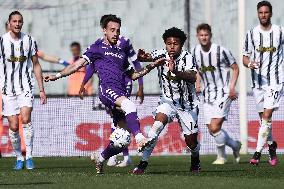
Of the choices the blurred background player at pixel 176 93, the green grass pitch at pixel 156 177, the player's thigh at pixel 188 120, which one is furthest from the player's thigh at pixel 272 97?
the player's thigh at pixel 188 120

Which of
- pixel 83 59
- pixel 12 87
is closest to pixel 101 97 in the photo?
pixel 83 59

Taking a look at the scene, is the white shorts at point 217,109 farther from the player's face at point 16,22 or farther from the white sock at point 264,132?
the player's face at point 16,22

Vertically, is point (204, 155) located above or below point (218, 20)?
below

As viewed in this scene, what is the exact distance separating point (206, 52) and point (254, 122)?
3.76 meters

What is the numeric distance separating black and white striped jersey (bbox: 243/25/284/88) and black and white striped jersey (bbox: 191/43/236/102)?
40.1 inches

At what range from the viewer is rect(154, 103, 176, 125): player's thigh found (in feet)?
51.5

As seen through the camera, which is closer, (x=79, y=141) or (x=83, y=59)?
(x=83, y=59)

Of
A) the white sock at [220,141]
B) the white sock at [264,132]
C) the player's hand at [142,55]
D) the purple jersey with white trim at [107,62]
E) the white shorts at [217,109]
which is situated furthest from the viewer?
the white shorts at [217,109]

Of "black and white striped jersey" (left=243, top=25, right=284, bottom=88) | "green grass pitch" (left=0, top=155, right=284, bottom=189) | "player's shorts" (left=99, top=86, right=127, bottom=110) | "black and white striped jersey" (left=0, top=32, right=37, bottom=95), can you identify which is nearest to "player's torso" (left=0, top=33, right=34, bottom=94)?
"black and white striped jersey" (left=0, top=32, right=37, bottom=95)

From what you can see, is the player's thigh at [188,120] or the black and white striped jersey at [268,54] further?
the black and white striped jersey at [268,54]

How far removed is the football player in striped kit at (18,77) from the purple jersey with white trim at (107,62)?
2.03 metres

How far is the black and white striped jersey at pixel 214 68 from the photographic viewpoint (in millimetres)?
19484

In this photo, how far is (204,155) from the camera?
22.6 metres

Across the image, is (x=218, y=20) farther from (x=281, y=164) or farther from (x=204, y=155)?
(x=281, y=164)
